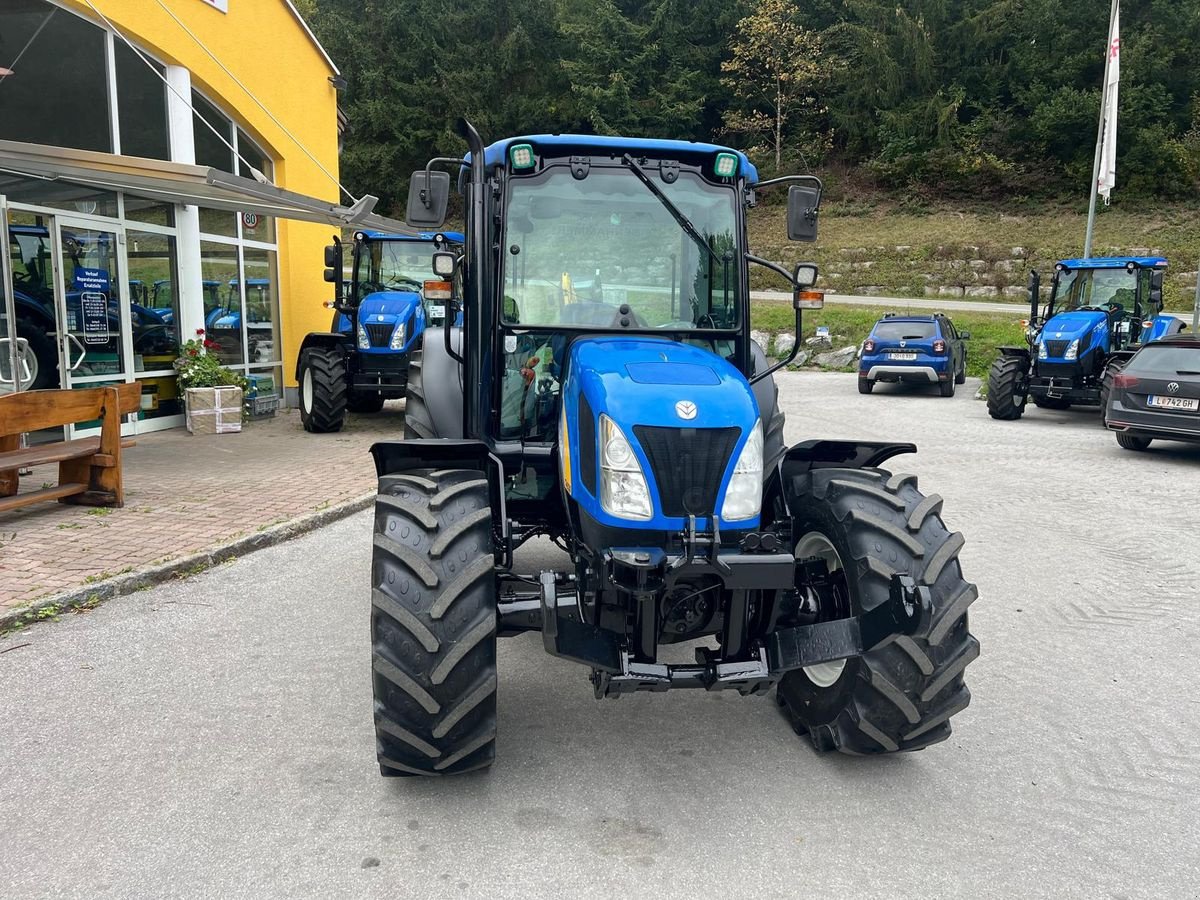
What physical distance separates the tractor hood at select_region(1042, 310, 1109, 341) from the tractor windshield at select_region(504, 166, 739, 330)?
1237 cm

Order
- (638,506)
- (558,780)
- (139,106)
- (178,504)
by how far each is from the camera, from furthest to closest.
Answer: (139,106), (178,504), (558,780), (638,506)

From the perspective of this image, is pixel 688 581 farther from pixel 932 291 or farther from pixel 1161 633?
pixel 932 291

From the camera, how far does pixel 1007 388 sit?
15.2 metres

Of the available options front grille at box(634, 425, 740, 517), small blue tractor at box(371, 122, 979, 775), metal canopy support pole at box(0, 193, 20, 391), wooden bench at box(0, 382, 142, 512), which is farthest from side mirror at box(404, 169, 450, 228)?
metal canopy support pole at box(0, 193, 20, 391)

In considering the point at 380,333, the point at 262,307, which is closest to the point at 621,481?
the point at 380,333

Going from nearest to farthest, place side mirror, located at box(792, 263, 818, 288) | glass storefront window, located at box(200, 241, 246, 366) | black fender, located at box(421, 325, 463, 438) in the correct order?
side mirror, located at box(792, 263, 818, 288)
black fender, located at box(421, 325, 463, 438)
glass storefront window, located at box(200, 241, 246, 366)

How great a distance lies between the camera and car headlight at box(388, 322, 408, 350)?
12.7m

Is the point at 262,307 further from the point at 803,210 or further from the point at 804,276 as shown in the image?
the point at 804,276

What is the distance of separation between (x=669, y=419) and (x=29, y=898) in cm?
252

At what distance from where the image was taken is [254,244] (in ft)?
46.4

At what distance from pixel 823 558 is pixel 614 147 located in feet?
6.97

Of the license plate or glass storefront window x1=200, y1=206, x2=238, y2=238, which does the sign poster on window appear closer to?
glass storefront window x1=200, y1=206, x2=238, y2=238

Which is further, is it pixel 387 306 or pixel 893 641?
pixel 387 306

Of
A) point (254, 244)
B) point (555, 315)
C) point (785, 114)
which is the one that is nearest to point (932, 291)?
point (785, 114)
